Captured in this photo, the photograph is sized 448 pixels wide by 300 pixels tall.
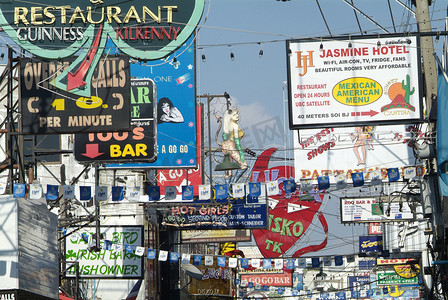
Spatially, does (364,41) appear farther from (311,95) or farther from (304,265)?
(304,265)

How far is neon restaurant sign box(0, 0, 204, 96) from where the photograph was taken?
2377 cm

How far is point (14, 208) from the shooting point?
19828mm

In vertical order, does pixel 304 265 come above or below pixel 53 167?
below

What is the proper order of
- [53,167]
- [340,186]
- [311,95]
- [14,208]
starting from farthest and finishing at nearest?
[53,167]
[340,186]
[311,95]
[14,208]

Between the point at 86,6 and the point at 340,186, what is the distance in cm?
964

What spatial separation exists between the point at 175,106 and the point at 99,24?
5.27 meters

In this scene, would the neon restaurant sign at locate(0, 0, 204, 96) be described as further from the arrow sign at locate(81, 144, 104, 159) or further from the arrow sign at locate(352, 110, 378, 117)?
the arrow sign at locate(352, 110, 378, 117)

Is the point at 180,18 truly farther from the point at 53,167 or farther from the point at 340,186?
the point at 53,167

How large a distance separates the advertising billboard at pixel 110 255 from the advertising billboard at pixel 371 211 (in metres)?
10.3

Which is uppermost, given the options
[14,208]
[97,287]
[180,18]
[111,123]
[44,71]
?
[180,18]

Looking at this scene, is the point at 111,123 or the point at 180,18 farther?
the point at 180,18

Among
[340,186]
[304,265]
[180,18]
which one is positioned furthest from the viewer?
[304,265]

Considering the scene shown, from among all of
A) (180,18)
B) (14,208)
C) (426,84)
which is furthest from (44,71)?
(426,84)

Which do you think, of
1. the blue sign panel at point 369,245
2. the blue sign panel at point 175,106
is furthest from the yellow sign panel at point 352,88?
the blue sign panel at point 369,245
